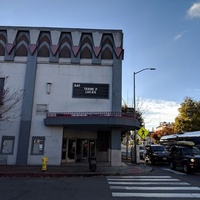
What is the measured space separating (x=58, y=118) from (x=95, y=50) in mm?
7425

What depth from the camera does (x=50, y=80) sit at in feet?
76.9

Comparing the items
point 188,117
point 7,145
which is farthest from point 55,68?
point 188,117

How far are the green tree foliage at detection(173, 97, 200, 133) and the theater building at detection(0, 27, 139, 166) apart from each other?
102ft

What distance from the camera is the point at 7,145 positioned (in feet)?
72.0

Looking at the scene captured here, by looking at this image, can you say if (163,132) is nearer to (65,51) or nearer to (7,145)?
(65,51)

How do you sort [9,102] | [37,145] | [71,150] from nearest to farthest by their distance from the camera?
[37,145] < [9,102] < [71,150]

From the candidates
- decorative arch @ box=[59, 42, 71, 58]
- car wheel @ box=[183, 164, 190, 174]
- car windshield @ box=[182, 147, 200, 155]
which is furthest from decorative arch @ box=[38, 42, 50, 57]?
car wheel @ box=[183, 164, 190, 174]

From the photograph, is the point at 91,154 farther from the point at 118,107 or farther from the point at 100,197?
the point at 100,197

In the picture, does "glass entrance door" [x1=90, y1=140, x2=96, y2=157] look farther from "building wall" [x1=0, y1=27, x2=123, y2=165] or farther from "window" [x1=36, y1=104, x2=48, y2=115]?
"window" [x1=36, y1=104, x2=48, y2=115]

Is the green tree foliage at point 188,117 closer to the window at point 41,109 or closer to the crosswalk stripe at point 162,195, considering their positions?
the window at point 41,109

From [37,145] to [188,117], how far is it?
3788 cm

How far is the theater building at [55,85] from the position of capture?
21.9 meters

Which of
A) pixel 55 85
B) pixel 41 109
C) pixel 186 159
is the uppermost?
pixel 55 85

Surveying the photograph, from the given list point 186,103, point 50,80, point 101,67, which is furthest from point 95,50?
point 186,103
